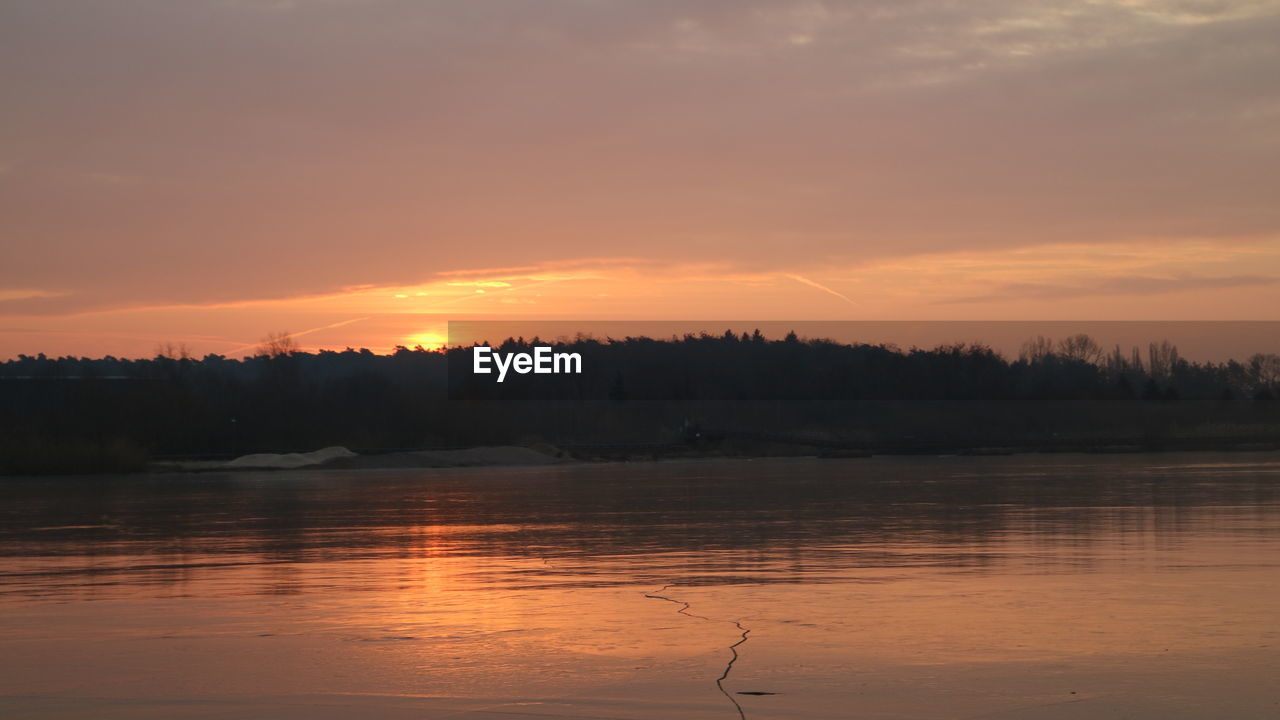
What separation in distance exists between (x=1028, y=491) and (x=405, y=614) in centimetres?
2736

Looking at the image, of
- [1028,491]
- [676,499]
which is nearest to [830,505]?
[676,499]

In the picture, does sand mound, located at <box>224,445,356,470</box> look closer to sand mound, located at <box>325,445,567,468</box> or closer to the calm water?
sand mound, located at <box>325,445,567,468</box>

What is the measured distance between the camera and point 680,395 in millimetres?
141250

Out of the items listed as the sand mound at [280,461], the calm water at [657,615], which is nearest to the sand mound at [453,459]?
the sand mound at [280,461]

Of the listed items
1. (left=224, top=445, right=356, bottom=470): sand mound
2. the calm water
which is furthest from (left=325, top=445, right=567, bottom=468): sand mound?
the calm water

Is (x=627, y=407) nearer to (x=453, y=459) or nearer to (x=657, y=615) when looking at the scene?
(x=453, y=459)

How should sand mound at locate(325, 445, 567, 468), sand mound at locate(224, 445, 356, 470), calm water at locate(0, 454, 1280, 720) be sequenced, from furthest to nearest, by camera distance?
1. sand mound at locate(325, 445, 567, 468)
2. sand mound at locate(224, 445, 356, 470)
3. calm water at locate(0, 454, 1280, 720)

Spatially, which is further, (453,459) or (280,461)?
(453,459)

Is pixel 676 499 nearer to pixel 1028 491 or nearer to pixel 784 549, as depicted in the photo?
pixel 1028 491

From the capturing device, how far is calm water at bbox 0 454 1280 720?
30.2 ft

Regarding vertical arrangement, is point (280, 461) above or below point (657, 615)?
below

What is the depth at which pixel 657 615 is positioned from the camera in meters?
13.3

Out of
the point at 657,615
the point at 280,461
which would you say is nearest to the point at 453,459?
the point at 280,461

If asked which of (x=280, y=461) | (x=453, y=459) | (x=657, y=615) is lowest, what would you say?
(x=453, y=459)
